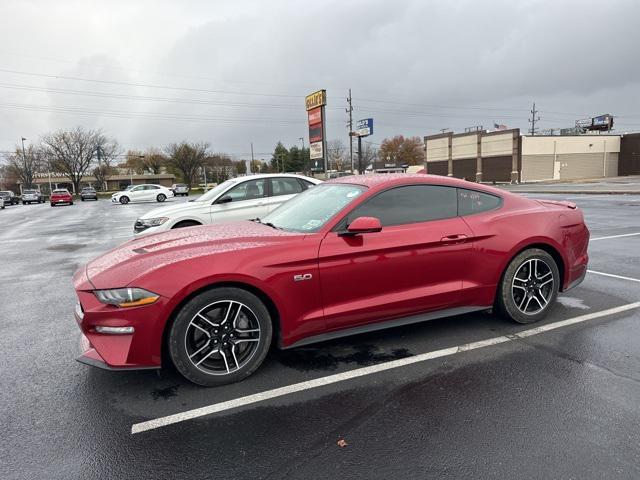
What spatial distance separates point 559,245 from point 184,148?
236 ft

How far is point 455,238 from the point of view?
13.0 feet

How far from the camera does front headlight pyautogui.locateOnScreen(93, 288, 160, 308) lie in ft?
9.96

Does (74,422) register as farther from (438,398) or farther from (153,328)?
(438,398)

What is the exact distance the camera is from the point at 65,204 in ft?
130

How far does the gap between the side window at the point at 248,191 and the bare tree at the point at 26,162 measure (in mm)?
79326

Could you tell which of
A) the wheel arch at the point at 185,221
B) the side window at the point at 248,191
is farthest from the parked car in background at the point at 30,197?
the side window at the point at 248,191

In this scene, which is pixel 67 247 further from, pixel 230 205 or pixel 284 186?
pixel 284 186

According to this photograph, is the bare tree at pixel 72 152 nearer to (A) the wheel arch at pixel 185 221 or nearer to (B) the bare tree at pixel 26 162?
(B) the bare tree at pixel 26 162

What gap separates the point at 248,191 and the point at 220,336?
5784 millimetres

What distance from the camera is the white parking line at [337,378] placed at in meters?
2.88

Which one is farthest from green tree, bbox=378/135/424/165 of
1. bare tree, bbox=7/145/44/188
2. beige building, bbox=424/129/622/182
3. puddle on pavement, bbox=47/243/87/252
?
puddle on pavement, bbox=47/243/87/252

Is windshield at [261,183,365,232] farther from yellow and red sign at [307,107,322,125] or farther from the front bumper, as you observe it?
yellow and red sign at [307,107,322,125]

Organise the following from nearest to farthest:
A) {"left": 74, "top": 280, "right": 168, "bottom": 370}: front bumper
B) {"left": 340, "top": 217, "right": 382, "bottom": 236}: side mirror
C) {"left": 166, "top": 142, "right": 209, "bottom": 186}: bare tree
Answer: {"left": 74, "top": 280, "right": 168, "bottom": 370}: front bumper < {"left": 340, "top": 217, "right": 382, "bottom": 236}: side mirror < {"left": 166, "top": 142, "right": 209, "bottom": 186}: bare tree

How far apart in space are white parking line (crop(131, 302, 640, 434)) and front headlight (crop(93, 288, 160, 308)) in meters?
0.78
